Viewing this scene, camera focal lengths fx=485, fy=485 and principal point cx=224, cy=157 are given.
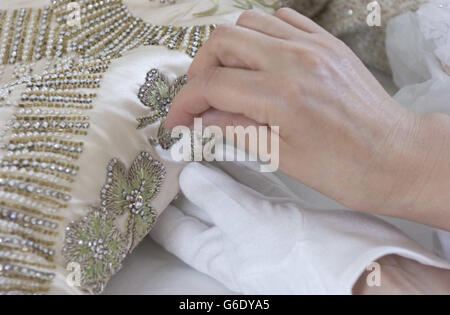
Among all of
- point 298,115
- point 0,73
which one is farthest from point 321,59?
point 0,73

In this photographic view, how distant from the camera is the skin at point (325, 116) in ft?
1.30

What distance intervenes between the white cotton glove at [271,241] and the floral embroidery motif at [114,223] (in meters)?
0.04

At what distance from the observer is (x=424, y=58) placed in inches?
28.3

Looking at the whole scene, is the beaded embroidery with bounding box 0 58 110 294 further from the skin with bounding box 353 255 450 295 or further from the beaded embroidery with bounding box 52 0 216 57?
the skin with bounding box 353 255 450 295

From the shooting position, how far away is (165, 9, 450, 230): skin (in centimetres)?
40

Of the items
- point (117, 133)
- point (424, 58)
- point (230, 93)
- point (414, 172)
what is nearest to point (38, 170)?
point (117, 133)

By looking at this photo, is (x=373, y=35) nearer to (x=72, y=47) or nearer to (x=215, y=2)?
(x=215, y=2)

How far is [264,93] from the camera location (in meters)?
0.39

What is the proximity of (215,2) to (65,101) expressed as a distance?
29 centimetres

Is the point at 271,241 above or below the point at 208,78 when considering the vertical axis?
below

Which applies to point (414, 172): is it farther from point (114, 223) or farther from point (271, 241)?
point (114, 223)

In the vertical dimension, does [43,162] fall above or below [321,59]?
below

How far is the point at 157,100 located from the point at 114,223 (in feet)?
0.47

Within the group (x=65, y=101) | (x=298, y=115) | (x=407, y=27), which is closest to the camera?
(x=298, y=115)
